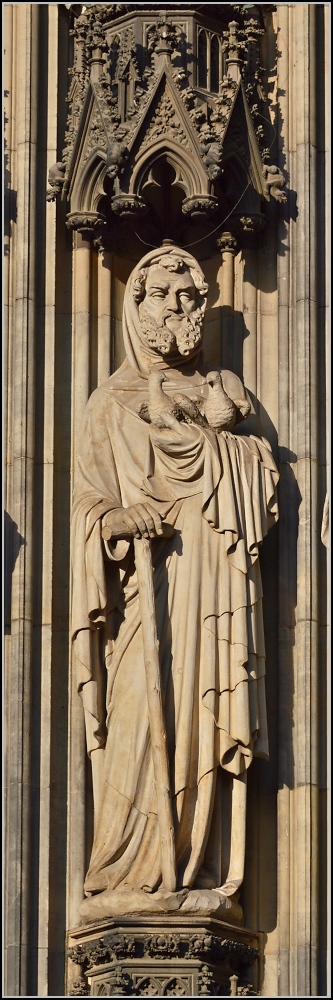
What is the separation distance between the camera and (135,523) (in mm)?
15633

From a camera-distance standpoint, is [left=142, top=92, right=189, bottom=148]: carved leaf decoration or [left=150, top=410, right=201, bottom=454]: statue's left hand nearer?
[left=150, top=410, right=201, bottom=454]: statue's left hand

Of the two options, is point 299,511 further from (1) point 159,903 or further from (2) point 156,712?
(1) point 159,903

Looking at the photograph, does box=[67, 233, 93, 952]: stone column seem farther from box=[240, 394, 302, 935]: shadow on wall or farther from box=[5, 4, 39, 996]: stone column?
box=[240, 394, 302, 935]: shadow on wall

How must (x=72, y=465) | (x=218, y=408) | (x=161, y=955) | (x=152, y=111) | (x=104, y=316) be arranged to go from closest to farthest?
1. (x=161, y=955)
2. (x=218, y=408)
3. (x=152, y=111)
4. (x=72, y=465)
5. (x=104, y=316)

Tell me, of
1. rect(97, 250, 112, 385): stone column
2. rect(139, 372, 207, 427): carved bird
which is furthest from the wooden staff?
rect(97, 250, 112, 385): stone column

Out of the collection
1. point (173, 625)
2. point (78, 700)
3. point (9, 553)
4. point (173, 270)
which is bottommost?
point (78, 700)

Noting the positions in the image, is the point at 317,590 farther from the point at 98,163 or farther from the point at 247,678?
the point at 98,163

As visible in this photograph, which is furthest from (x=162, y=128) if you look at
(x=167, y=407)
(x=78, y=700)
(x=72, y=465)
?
(x=78, y=700)

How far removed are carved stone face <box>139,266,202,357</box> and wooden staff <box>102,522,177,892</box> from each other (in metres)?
1.06

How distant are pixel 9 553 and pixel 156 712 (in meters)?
1.30

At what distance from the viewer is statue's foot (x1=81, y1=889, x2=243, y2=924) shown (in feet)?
50.3

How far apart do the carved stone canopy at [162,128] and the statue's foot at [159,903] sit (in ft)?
10.9

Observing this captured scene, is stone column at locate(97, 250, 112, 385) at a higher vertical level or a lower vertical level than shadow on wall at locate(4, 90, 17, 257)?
lower

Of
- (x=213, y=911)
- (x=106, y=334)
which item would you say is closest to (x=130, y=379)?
(x=106, y=334)
